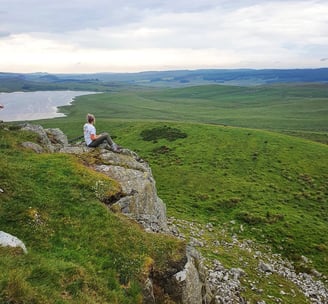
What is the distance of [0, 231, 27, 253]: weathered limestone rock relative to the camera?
1318cm

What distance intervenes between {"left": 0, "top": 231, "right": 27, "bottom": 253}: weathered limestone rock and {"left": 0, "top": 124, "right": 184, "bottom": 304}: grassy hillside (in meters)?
0.43

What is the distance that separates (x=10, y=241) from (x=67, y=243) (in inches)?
99.8

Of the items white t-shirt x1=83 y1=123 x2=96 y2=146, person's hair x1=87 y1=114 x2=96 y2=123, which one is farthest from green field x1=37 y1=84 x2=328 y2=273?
person's hair x1=87 y1=114 x2=96 y2=123

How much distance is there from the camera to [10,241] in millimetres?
13328

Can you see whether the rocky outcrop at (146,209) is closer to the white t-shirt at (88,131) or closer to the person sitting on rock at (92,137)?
the person sitting on rock at (92,137)

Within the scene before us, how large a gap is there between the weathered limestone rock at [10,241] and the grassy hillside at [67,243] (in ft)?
1.41

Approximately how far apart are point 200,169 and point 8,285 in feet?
174

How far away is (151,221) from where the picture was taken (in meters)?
20.0

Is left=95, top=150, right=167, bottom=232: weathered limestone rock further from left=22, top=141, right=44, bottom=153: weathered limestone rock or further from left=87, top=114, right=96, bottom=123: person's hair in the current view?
left=22, top=141, right=44, bottom=153: weathered limestone rock

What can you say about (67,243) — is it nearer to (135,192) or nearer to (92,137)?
(135,192)

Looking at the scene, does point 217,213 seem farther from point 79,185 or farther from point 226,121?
point 226,121

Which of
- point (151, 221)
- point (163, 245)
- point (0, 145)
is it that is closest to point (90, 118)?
point (0, 145)

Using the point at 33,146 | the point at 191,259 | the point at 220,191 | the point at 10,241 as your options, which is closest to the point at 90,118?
the point at 33,146

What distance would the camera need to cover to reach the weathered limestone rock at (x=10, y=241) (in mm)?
13180
